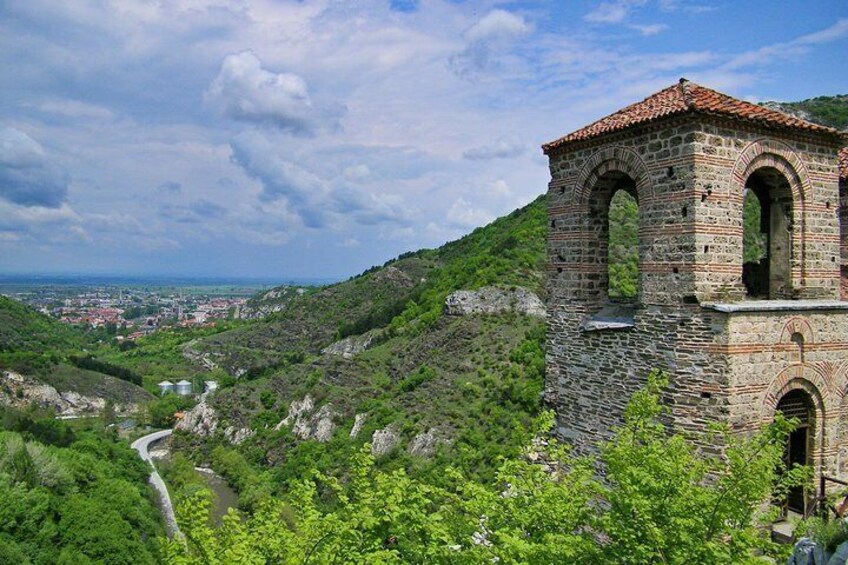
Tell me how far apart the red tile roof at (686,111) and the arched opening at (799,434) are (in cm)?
453

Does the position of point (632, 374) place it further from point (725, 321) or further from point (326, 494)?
point (326, 494)

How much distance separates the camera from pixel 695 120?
376 inches

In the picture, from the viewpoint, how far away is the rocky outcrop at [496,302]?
37250mm

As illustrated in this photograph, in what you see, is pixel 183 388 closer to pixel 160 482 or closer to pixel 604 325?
A: pixel 160 482

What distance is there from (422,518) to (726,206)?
6684 millimetres

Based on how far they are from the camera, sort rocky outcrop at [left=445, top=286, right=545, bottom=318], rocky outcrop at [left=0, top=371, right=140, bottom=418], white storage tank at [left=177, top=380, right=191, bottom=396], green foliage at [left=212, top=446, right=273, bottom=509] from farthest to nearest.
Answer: white storage tank at [left=177, top=380, right=191, bottom=396] < rocky outcrop at [left=0, top=371, right=140, bottom=418] < green foliage at [left=212, top=446, right=273, bottom=509] < rocky outcrop at [left=445, top=286, right=545, bottom=318]

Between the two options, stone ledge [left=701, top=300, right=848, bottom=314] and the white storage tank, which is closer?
stone ledge [left=701, top=300, right=848, bottom=314]

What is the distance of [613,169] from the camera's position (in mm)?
10977

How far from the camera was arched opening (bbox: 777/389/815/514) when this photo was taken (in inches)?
409

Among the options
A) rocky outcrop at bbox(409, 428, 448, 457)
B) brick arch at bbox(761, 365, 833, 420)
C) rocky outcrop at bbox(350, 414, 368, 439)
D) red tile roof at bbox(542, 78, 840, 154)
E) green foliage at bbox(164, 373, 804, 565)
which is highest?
red tile roof at bbox(542, 78, 840, 154)

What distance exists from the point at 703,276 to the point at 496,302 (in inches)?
1131

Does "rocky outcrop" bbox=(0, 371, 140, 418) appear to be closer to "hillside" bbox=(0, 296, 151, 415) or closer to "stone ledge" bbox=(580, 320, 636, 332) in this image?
"hillside" bbox=(0, 296, 151, 415)

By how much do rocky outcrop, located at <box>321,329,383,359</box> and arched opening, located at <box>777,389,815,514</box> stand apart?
41.2 m

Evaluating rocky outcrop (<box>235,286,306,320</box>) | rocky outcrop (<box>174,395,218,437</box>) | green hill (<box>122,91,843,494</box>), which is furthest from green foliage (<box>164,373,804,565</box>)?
rocky outcrop (<box>235,286,306,320</box>)
